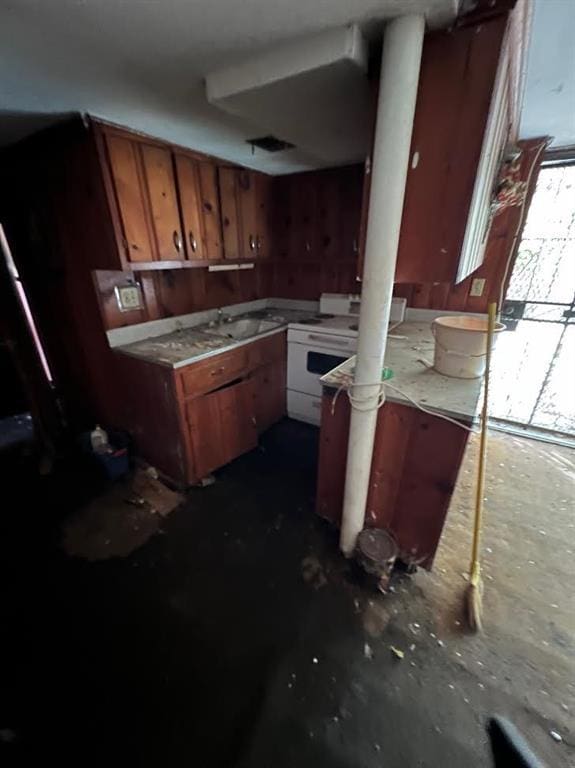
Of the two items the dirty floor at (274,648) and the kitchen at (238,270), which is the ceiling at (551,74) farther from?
the dirty floor at (274,648)

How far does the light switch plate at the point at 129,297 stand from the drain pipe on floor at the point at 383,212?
5.47 feet

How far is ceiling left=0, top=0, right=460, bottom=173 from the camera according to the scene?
0.82 meters

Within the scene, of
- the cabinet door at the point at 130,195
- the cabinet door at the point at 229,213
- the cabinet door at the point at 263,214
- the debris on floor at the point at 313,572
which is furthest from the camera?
the cabinet door at the point at 263,214

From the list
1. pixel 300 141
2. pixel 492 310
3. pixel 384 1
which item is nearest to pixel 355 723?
pixel 492 310

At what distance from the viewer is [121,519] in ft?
6.26

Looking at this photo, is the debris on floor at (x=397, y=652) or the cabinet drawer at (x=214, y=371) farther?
the cabinet drawer at (x=214, y=371)

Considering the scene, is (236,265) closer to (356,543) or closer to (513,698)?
(356,543)

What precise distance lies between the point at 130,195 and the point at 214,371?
3.58ft

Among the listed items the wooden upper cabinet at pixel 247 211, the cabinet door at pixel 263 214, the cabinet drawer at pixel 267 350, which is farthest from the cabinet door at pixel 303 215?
the cabinet drawer at pixel 267 350

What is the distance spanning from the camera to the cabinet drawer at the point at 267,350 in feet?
7.78

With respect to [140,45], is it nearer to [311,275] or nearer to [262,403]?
[262,403]

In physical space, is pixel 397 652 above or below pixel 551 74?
below

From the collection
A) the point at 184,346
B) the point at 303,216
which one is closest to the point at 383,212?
the point at 184,346

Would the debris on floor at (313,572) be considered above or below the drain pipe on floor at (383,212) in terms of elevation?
below
